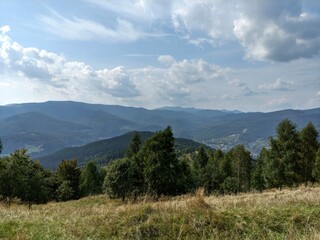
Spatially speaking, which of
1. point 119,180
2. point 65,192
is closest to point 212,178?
point 119,180

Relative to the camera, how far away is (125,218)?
7.25m

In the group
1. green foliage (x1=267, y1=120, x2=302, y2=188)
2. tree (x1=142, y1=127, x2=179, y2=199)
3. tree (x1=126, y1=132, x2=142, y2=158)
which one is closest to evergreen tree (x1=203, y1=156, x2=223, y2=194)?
tree (x1=126, y1=132, x2=142, y2=158)

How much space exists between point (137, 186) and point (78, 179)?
3593cm

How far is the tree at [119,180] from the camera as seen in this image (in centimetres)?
4544

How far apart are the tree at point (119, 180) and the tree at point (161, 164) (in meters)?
2.84

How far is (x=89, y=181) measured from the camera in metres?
84.7

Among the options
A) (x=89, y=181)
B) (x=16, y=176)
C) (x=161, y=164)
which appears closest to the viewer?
(x=16, y=176)

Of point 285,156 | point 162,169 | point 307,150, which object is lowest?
point 162,169

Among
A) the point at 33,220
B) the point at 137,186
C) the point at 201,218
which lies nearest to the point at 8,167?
the point at 137,186

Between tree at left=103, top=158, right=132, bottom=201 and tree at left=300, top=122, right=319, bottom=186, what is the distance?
26.4 metres

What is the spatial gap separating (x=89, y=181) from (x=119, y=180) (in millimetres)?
41057

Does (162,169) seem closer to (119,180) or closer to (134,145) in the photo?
(119,180)

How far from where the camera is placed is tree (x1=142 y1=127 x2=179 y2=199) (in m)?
45.4

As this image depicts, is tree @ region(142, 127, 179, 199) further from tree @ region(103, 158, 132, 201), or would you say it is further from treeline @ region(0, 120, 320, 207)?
tree @ region(103, 158, 132, 201)
